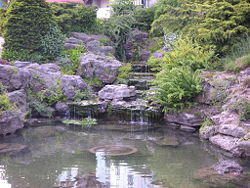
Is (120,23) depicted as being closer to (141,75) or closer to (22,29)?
(141,75)

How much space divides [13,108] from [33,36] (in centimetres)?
628

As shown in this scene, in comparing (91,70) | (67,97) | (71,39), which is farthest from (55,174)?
(71,39)

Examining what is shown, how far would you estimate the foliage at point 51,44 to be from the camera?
55.3ft

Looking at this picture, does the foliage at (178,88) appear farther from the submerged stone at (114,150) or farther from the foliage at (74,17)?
the foliage at (74,17)

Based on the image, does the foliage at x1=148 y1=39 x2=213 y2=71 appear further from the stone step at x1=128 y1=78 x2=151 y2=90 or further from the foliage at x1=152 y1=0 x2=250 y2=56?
the stone step at x1=128 y1=78 x2=151 y2=90

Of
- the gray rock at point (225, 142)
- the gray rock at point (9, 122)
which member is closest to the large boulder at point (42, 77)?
the gray rock at point (9, 122)

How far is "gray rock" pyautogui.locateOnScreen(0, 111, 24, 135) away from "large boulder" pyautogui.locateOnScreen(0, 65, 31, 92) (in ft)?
6.98

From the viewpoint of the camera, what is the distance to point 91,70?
15.6 m

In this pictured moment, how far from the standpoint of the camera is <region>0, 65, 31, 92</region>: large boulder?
13102 mm

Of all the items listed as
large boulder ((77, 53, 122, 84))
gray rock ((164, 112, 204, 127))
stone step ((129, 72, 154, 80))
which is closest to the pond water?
gray rock ((164, 112, 204, 127))

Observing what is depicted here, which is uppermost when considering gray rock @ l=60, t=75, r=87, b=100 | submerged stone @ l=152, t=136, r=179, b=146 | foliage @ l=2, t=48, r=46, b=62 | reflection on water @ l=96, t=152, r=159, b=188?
foliage @ l=2, t=48, r=46, b=62

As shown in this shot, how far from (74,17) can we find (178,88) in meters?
10.3

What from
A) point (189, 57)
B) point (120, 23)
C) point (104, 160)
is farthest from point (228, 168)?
point (120, 23)

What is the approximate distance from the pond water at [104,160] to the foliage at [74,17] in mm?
9329
